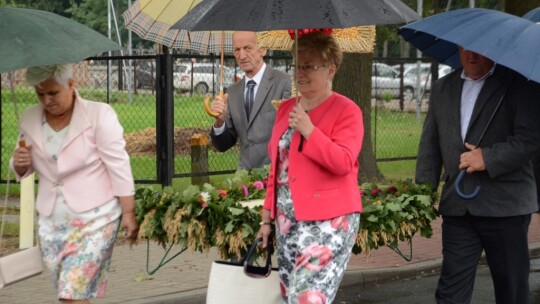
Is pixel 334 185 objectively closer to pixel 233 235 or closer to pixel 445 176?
pixel 233 235

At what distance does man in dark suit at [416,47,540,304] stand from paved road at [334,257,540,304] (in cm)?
302

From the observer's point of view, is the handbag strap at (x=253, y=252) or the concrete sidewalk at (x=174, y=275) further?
the concrete sidewalk at (x=174, y=275)

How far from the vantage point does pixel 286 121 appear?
18.0ft

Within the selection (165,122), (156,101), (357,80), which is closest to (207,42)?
(165,122)

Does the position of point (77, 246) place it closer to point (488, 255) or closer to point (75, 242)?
point (75, 242)

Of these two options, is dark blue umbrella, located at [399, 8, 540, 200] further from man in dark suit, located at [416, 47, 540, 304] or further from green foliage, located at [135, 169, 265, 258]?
green foliage, located at [135, 169, 265, 258]

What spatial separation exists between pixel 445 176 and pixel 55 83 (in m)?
2.36

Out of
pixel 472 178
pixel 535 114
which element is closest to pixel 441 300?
pixel 472 178

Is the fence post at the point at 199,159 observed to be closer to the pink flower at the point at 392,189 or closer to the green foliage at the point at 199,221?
the pink flower at the point at 392,189

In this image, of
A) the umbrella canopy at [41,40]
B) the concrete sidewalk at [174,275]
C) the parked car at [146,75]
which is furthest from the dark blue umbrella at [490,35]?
the parked car at [146,75]

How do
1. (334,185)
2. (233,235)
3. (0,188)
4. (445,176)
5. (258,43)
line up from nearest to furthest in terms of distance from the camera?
(334,185)
(233,235)
(445,176)
(258,43)
(0,188)

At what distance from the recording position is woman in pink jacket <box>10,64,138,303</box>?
5414 millimetres

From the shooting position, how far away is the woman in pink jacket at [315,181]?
520 cm

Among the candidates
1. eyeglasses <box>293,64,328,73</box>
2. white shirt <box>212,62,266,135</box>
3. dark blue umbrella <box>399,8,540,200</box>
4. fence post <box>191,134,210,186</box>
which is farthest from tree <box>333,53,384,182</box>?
eyeglasses <box>293,64,328,73</box>
